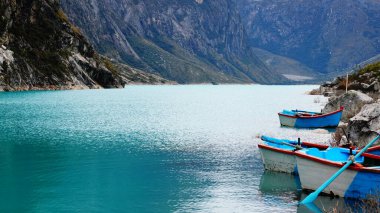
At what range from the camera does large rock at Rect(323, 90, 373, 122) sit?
6700 cm

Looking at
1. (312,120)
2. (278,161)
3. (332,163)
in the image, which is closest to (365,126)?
(278,161)

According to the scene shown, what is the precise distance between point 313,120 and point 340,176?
43.3 meters

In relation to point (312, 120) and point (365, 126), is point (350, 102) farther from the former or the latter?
point (365, 126)

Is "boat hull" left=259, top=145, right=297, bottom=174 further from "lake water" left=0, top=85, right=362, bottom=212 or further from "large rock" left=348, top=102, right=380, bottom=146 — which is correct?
"large rock" left=348, top=102, right=380, bottom=146

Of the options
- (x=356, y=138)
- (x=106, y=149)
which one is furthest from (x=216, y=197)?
(x=106, y=149)

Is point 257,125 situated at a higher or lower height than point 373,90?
lower

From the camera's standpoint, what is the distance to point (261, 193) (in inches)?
1128

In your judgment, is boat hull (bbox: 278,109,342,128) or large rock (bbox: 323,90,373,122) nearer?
boat hull (bbox: 278,109,342,128)

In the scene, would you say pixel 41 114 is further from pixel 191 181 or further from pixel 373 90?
pixel 373 90

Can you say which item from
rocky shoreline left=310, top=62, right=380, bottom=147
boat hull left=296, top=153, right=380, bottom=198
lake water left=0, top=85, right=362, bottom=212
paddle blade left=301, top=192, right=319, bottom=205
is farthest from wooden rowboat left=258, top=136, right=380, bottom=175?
paddle blade left=301, top=192, right=319, bottom=205

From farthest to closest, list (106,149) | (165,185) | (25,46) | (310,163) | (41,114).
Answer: (25,46), (41,114), (106,149), (165,185), (310,163)

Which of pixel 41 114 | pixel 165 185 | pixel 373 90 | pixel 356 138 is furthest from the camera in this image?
pixel 373 90

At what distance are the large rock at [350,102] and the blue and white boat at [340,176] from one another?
39519 millimetres

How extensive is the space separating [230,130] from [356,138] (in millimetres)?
27643
